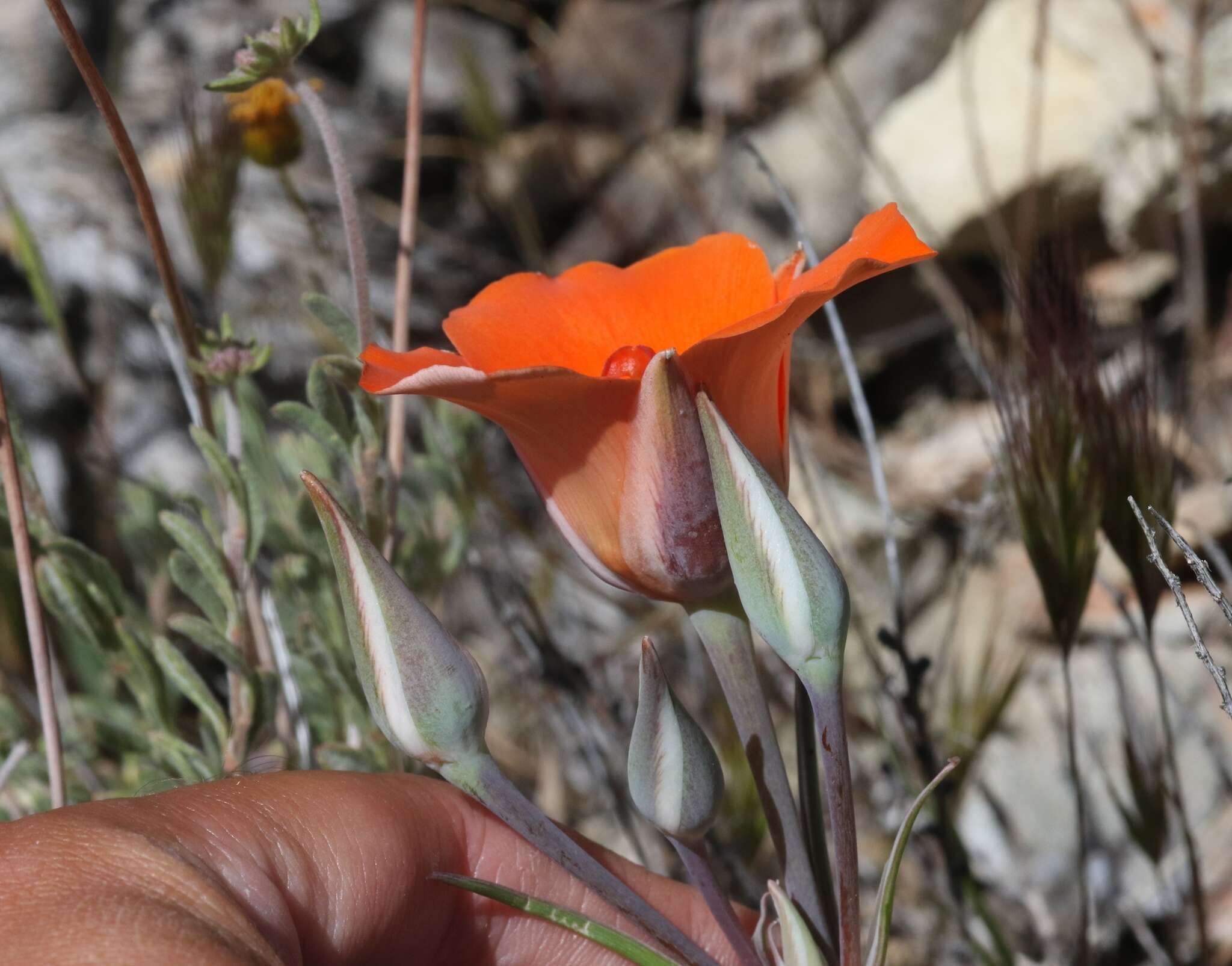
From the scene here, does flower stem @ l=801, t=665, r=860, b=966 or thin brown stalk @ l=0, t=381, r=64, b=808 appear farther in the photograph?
thin brown stalk @ l=0, t=381, r=64, b=808

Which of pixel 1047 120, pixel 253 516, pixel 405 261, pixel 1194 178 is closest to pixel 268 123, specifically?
pixel 405 261

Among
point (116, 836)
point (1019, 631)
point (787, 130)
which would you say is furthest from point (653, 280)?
point (787, 130)

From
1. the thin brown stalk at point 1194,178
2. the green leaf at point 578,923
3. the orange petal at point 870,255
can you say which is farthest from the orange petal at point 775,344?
the thin brown stalk at point 1194,178

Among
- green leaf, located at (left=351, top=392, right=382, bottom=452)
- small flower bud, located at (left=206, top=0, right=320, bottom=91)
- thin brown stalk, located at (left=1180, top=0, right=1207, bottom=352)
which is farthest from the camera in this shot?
thin brown stalk, located at (left=1180, top=0, right=1207, bottom=352)

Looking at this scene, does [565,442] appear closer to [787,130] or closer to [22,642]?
[22,642]

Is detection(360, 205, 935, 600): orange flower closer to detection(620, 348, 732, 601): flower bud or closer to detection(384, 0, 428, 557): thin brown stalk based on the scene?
detection(620, 348, 732, 601): flower bud

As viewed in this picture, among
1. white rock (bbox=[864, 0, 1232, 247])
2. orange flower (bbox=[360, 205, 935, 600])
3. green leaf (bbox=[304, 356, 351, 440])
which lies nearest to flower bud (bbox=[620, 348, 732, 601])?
orange flower (bbox=[360, 205, 935, 600])

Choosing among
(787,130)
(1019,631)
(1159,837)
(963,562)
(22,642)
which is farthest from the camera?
(787,130)
